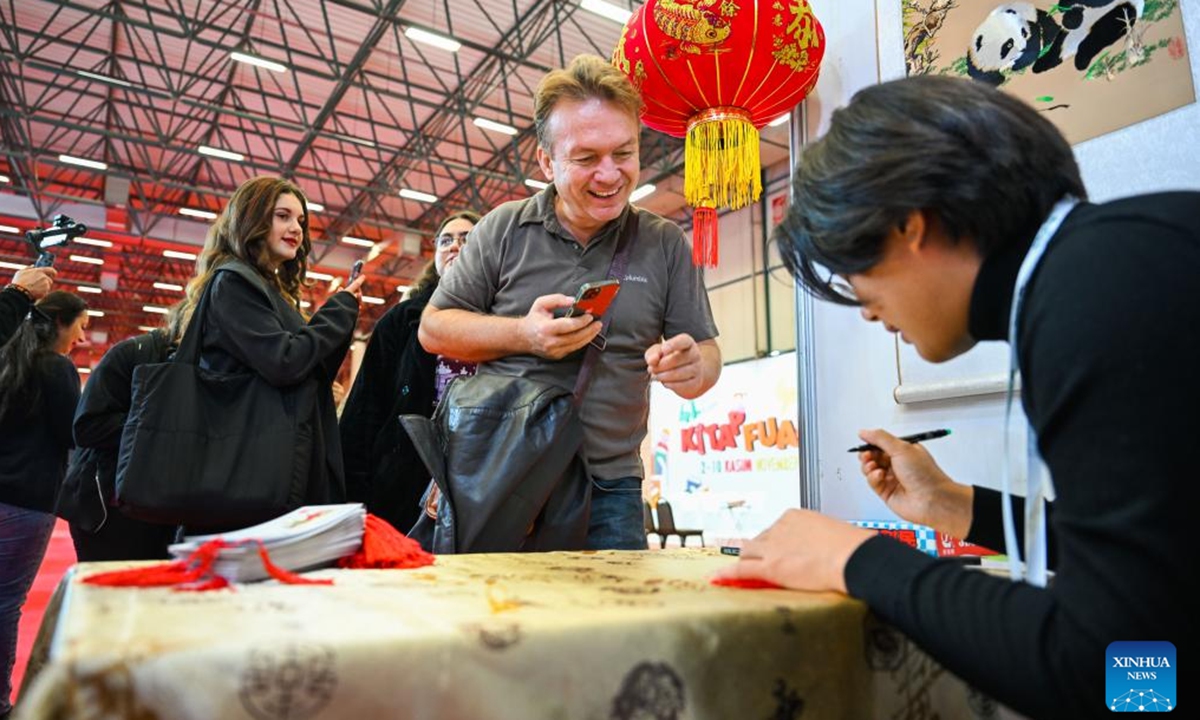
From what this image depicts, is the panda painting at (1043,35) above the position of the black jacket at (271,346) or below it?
above

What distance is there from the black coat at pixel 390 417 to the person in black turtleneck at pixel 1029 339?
1492 millimetres

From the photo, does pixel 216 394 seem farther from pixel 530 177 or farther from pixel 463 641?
pixel 530 177

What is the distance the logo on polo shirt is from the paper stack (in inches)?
29.4

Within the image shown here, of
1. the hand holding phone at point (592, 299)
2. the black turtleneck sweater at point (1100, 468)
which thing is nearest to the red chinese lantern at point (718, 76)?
the hand holding phone at point (592, 299)

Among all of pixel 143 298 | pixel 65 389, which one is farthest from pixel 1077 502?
pixel 143 298

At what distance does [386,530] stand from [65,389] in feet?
7.06

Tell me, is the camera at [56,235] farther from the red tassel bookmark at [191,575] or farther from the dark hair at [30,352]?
the red tassel bookmark at [191,575]

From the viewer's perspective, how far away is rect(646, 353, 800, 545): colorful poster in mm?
10391

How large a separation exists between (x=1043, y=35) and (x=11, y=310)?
3.14 metres

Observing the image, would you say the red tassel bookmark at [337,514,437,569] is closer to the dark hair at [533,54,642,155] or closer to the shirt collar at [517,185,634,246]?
the shirt collar at [517,185,634,246]

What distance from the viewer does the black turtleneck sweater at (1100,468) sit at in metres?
0.55

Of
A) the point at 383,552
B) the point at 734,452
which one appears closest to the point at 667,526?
the point at 734,452

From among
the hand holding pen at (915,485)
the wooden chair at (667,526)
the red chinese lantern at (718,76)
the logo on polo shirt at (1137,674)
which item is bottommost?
the wooden chair at (667,526)

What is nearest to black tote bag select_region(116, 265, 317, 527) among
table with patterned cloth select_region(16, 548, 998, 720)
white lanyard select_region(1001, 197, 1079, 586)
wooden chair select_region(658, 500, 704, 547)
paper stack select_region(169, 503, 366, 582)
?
paper stack select_region(169, 503, 366, 582)
